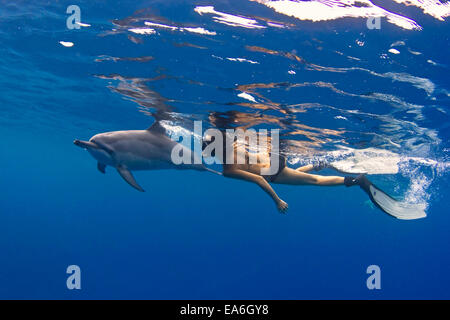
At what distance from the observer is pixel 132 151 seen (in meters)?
7.09

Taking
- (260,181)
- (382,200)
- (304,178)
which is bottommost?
(382,200)

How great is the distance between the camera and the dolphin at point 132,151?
692cm

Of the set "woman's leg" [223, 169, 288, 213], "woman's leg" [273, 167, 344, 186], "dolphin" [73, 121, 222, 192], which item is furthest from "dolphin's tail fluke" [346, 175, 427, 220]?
"dolphin" [73, 121, 222, 192]

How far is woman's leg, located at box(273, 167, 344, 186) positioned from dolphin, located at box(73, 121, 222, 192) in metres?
3.45

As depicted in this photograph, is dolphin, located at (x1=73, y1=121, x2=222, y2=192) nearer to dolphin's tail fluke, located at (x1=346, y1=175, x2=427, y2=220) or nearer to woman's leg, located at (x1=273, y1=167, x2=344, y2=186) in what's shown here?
woman's leg, located at (x1=273, y1=167, x2=344, y2=186)

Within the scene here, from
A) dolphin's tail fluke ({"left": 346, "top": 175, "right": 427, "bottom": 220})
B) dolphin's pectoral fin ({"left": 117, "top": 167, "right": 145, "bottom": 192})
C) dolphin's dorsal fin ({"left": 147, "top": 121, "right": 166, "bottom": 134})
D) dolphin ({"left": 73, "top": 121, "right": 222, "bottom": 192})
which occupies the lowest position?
dolphin's tail fluke ({"left": 346, "top": 175, "right": 427, "bottom": 220})

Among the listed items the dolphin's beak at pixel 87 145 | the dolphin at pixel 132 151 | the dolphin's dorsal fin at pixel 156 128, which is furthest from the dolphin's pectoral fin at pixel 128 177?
the dolphin's dorsal fin at pixel 156 128

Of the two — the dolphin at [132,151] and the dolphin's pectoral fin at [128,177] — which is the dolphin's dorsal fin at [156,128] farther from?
the dolphin's pectoral fin at [128,177]

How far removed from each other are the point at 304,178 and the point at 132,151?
5.56m

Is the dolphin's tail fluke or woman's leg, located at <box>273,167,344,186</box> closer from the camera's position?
the dolphin's tail fluke

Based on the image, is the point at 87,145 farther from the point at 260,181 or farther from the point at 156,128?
the point at 260,181

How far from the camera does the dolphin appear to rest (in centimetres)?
692

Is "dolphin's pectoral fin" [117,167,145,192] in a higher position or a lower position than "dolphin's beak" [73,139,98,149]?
lower

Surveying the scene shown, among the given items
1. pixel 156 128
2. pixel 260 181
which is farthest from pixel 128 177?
pixel 260 181
